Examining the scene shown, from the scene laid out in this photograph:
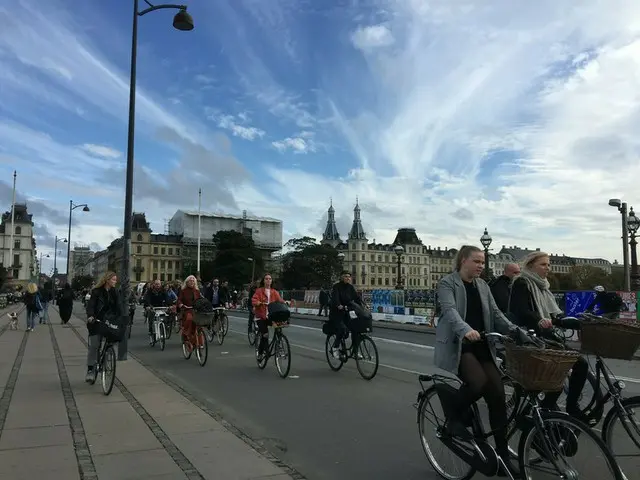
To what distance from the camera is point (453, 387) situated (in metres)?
4.49

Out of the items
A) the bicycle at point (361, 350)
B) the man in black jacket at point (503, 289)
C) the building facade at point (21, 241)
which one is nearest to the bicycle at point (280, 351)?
the bicycle at point (361, 350)

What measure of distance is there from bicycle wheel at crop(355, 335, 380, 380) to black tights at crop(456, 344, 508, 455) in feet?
19.3

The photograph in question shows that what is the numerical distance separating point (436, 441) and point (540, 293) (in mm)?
1653

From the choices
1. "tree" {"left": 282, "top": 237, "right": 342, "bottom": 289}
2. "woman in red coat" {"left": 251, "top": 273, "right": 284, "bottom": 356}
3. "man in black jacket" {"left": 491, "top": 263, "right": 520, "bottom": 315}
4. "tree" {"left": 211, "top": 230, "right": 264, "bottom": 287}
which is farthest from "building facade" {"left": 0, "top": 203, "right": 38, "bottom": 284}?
"man in black jacket" {"left": 491, "top": 263, "right": 520, "bottom": 315}

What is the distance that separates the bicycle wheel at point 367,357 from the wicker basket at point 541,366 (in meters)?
6.42

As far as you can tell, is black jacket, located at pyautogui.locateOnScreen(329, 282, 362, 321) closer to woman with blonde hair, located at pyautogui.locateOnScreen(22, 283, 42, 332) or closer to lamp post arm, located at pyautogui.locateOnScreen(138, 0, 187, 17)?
A: lamp post arm, located at pyautogui.locateOnScreen(138, 0, 187, 17)

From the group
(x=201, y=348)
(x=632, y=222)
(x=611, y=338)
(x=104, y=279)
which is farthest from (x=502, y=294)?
(x=632, y=222)

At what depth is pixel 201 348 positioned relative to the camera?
12.4 metres

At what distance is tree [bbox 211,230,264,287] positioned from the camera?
11031 centimetres

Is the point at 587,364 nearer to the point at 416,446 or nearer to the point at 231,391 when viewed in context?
the point at 416,446

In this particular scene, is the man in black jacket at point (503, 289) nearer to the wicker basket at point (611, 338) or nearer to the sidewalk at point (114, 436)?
the wicker basket at point (611, 338)

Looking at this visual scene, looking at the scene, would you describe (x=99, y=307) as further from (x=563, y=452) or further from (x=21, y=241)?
(x=21, y=241)

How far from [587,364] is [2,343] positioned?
16167mm

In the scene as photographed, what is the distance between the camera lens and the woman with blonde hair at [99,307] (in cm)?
900
